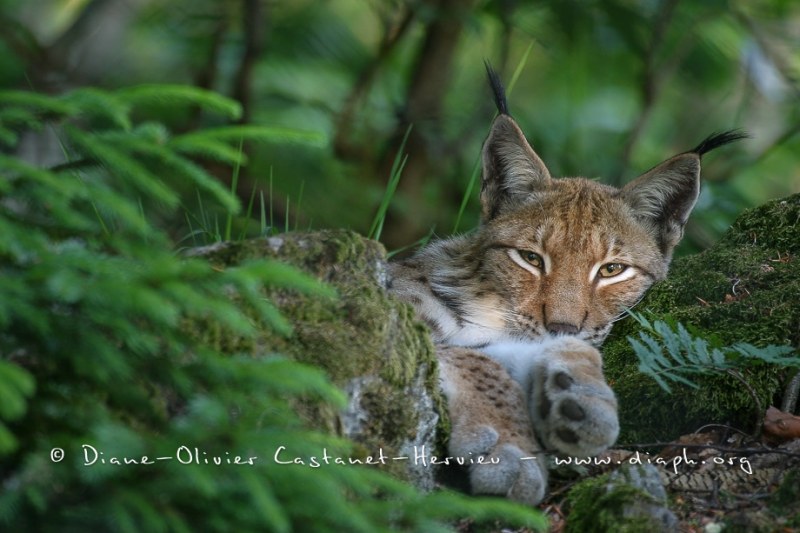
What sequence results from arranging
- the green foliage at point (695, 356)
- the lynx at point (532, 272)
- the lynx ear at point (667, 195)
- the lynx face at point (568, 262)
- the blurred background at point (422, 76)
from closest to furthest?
the green foliage at point (695, 356) → the lynx at point (532, 272) → the lynx face at point (568, 262) → the lynx ear at point (667, 195) → the blurred background at point (422, 76)

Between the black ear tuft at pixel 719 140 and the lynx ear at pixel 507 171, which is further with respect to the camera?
the lynx ear at pixel 507 171

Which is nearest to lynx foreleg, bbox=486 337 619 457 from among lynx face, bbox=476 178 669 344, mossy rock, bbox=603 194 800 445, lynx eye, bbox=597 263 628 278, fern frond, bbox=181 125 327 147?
mossy rock, bbox=603 194 800 445

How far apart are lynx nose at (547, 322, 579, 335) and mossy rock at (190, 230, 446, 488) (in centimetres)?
105

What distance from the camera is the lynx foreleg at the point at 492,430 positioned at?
289cm

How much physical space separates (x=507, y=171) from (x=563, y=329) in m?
1.01

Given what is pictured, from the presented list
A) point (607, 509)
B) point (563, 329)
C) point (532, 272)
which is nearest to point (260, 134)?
point (607, 509)

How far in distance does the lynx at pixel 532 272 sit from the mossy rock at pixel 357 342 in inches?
8.7

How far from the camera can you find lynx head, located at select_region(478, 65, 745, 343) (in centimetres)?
415

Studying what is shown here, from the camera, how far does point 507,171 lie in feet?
15.4

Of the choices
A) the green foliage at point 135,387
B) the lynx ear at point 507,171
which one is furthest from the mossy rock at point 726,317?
the green foliage at point 135,387

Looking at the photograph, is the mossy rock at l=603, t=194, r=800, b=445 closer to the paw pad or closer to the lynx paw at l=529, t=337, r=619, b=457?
the lynx paw at l=529, t=337, r=619, b=457

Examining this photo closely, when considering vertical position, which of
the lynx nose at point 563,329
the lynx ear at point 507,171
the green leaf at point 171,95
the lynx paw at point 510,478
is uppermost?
the green leaf at point 171,95

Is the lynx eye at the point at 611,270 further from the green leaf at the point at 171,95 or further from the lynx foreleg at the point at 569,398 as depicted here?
the green leaf at the point at 171,95

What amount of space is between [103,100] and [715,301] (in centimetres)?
272
